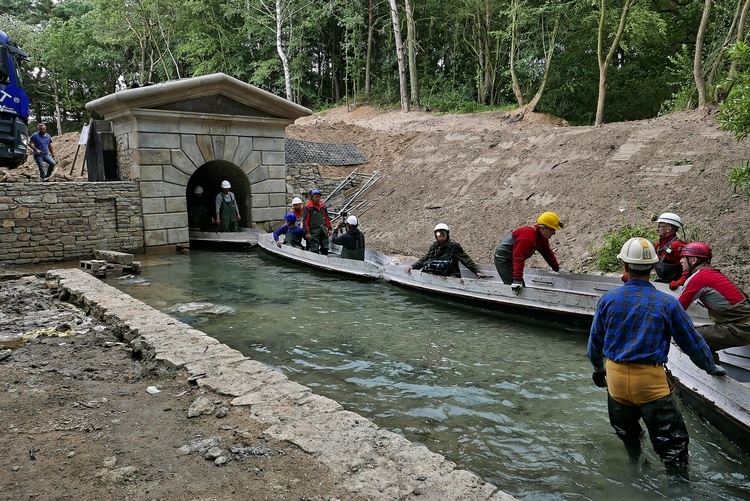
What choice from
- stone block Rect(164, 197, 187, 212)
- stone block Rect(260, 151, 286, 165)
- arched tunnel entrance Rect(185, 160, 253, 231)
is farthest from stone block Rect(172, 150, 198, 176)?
stone block Rect(260, 151, 286, 165)

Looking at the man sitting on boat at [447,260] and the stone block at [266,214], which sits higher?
the stone block at [266,214]

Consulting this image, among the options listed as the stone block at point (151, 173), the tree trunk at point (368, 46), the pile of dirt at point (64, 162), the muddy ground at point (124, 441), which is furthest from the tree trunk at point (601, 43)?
the pile of dirt at point (64, 162)

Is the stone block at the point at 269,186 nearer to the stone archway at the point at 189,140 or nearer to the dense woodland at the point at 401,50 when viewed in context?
the stone archway at the point at 189,140

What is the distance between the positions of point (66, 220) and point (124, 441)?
1112cm

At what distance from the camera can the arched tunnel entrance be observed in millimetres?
16391

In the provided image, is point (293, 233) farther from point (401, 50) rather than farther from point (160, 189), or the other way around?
point (401, 50)

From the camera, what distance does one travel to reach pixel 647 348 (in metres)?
3.36

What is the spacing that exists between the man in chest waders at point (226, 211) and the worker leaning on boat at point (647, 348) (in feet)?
42.9

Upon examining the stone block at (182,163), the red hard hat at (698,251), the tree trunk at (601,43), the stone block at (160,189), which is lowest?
the red hard hat at (698,251)

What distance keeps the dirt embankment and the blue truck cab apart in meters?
9.03

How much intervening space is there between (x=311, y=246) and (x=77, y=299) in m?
5.35

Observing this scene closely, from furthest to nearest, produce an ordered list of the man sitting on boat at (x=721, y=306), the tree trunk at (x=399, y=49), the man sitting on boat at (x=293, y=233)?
1. the tree trunk at (x=399, y=49)
2. the man sitting on boat at (x=293, y=233)
3. the man sitting on boat at (x=721, y=306)

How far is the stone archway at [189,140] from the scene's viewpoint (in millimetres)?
13945

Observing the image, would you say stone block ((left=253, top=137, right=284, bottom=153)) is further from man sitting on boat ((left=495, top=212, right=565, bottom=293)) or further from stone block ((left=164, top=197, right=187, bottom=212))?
man sitting on boat ((left=495, top=212, right=565, bottom=293))
